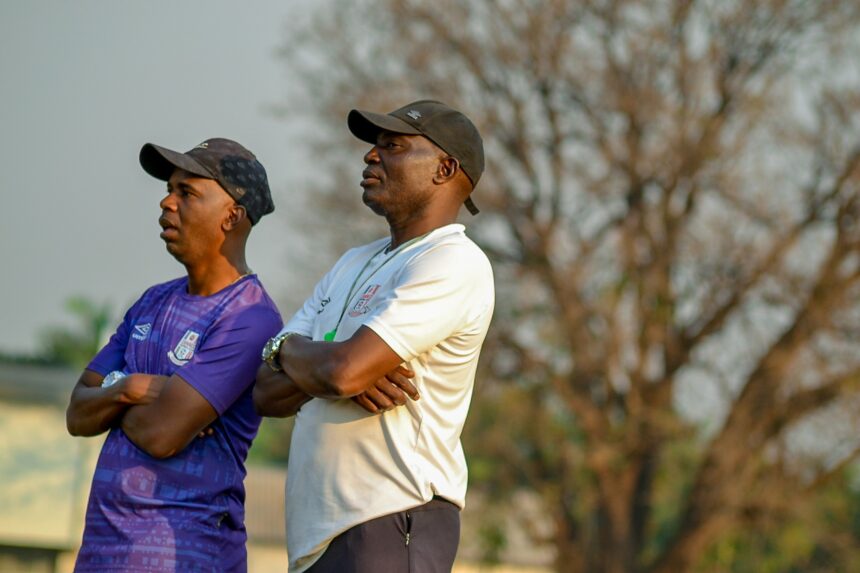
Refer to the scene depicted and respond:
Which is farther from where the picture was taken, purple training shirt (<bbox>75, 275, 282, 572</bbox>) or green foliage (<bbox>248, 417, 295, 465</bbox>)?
green foliage (<bbox>248, 417, 295, 465</bbox>)

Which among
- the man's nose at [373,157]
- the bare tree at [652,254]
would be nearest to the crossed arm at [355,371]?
the man's nose at [373,157]

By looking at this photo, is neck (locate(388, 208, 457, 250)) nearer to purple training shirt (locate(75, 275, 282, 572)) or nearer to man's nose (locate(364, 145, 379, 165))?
man's nose (locate(364, 145, 379, 165))

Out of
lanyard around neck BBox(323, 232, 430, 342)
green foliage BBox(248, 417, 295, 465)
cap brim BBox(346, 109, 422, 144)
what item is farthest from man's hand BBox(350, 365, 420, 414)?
green foliage BBox(248, 417, 295, 465)

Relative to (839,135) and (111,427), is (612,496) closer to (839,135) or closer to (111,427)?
(839,135)

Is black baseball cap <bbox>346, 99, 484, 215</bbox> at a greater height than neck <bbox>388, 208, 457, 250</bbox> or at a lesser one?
greater

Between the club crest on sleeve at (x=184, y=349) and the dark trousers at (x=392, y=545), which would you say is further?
the club crest on sleeve at (x=184, y=349)

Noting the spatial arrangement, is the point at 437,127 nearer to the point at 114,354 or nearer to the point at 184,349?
the point at 184,349

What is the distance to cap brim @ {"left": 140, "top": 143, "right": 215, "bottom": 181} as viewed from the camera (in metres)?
4.09

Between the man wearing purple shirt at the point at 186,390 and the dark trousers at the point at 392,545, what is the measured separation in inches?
20.8

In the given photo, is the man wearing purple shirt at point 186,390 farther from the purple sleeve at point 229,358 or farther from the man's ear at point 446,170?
the man's ear at point 446,170

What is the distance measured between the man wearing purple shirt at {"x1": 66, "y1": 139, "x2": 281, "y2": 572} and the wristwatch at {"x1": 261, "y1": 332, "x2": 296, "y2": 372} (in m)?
0.22

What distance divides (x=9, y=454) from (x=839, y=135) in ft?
43.2

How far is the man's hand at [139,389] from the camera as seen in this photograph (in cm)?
386

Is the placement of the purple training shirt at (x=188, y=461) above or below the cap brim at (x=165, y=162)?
below
